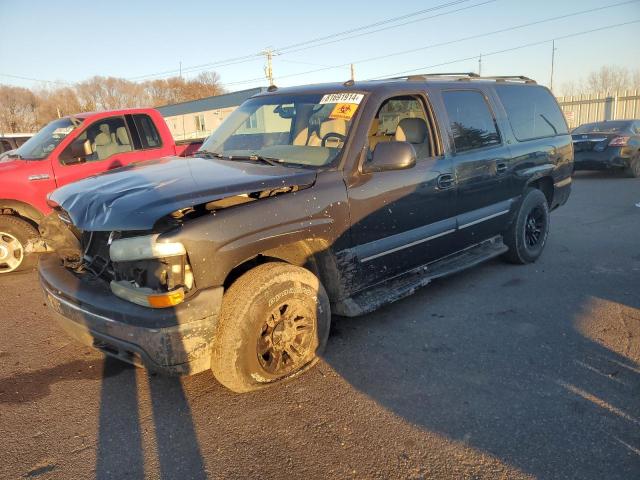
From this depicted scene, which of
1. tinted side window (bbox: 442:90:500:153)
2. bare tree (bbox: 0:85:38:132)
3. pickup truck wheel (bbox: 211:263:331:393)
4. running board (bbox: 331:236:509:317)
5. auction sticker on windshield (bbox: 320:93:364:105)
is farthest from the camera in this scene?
bare tree (bbox: 0:85:38:132)

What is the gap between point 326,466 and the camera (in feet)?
7.85

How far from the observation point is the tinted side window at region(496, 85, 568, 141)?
16.7 ft

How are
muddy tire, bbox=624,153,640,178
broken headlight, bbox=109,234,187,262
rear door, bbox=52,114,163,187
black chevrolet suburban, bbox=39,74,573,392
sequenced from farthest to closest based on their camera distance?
muddy tire, bbox=624,153,640,178, rear door, bbox=52,114,163,187, black chevrolet suburban, bbox=39,74,573,392, broken headlight, bbox=109,234,187,262

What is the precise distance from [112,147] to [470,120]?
4842 mm

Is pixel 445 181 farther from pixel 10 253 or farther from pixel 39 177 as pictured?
pixel 10 253

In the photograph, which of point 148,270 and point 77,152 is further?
point 77,152

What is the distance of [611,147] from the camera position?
11867 mm

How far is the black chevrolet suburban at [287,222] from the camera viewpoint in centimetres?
264

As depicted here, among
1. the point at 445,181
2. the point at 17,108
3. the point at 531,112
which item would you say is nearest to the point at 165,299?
the point at 445,181

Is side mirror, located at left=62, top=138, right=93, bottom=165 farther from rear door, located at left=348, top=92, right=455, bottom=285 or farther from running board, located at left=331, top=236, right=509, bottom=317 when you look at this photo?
running board, located at left=331, top=236, right=509, bottom=317

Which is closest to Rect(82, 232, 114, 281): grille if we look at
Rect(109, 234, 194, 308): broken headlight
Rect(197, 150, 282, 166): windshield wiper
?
Rect(109, 234, 194, 308): broken headlight

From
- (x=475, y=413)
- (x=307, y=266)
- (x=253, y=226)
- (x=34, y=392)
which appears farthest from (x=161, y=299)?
(x=475, y=413)

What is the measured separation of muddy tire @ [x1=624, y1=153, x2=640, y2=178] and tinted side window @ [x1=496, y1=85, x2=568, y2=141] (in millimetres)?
7676

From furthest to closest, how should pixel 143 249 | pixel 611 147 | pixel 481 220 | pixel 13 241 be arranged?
pixel 611 147
pixel 13 241
pixel 481 220
pixel 143 249
